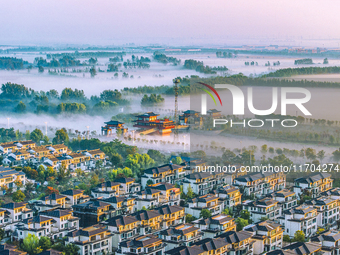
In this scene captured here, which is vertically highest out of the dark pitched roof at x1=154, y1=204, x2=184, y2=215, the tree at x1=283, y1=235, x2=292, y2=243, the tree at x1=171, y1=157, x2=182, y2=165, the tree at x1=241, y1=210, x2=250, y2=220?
the dark pitched roof at x1=154, y1=204, x2=184, y2=215

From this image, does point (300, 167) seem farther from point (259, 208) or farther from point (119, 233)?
point (119, 233)

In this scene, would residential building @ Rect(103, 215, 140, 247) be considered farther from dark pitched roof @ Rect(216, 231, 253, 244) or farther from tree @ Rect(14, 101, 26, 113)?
tree @ Rect(14, 101, 26, 113)

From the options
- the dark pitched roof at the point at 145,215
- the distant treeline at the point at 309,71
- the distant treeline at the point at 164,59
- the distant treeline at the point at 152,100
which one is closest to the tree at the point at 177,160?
the dark pitched roof at the point at 145,215

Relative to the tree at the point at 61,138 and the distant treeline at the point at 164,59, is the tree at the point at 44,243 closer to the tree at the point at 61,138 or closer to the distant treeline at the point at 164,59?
the tree at the point at 61,138

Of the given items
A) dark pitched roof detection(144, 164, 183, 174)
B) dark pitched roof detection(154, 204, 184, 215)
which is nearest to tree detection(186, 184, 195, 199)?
dark pitched roof detection(144, 164, 183, 174)

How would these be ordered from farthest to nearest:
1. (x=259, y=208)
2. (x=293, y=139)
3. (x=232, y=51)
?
1. (x=232, y=51)
2. (x=293, y=139)
3. (x=259, y=208)

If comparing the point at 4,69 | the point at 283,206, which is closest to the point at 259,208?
the point at 283,206
